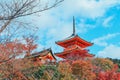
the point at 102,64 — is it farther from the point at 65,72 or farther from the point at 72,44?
the point at 72,44

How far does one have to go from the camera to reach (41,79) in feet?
70.2

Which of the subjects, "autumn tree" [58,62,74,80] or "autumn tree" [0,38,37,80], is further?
"autumn tree" [58,62,74,80]

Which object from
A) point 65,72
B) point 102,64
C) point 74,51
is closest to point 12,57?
point 65,72

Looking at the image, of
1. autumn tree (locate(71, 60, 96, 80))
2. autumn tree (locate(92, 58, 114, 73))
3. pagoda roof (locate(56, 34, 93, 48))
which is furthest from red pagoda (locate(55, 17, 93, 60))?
autumn tree (locate(71, 60, 96, 80))

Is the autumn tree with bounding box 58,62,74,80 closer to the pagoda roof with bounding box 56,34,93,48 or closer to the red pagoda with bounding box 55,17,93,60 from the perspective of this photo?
the red pagoda with bounding box 55,17,93,60

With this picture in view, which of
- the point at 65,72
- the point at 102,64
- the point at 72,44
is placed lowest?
the point at 72,44

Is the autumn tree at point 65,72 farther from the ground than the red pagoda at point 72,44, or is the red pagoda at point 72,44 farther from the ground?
the autumn tree at point 65,72

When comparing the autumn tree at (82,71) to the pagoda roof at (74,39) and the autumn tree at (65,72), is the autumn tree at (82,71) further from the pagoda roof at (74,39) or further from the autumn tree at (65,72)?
the pagoda roof at (74,39)

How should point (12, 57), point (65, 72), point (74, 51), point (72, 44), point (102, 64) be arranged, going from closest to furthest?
point (12, 57) < point (65, 72) < point (102, 64) < point (74, 51) < point (72, 44)

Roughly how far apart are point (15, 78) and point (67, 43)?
2384 centimetres

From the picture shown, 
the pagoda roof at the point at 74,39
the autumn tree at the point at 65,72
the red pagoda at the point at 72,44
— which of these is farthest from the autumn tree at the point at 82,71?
the pagoda roof at the point at 74,39

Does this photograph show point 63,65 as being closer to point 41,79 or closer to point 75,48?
point 41,79

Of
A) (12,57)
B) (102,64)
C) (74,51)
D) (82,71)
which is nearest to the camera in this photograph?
(12,57)

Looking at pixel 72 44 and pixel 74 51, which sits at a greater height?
pixel 74 51
